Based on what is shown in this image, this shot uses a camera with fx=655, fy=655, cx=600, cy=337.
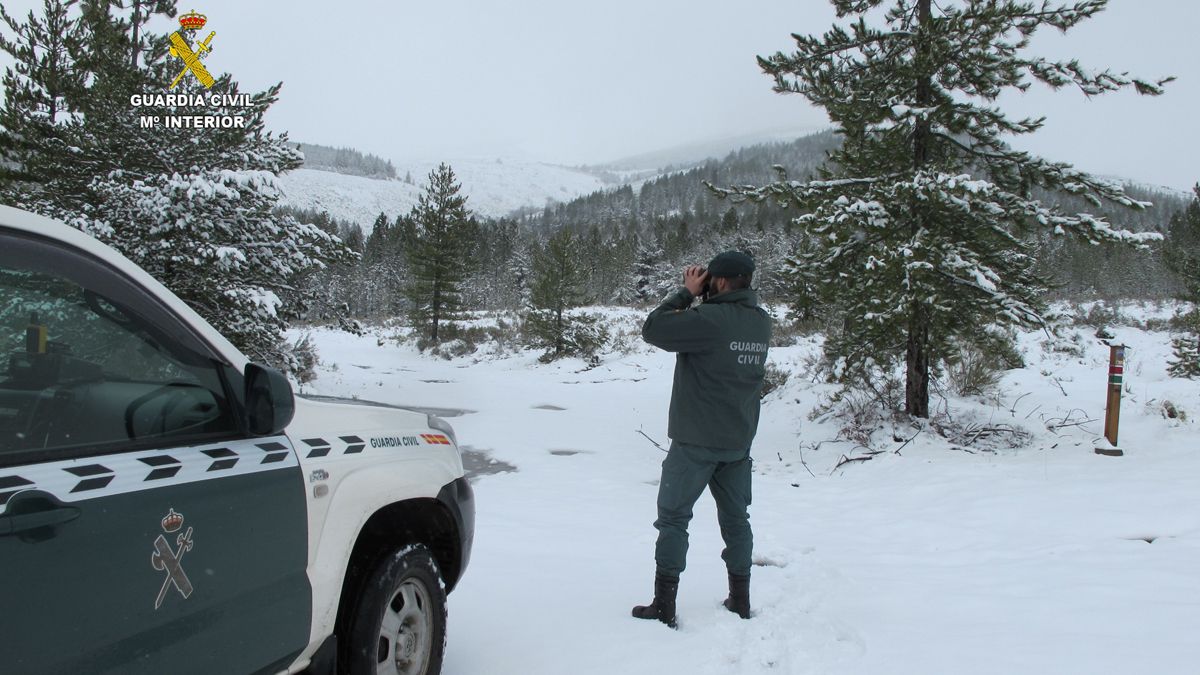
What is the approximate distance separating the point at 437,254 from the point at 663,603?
27657 mm

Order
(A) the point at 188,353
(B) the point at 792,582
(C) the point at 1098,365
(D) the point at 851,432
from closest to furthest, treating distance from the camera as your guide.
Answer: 1. (A) the point at 188,353
2. (B) the point at 792,582
3. (D) the point at 851,432
4. (C) the point at 1098,365

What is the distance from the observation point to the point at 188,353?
194cm

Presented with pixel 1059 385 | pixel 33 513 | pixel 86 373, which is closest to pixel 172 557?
pixel 33 513

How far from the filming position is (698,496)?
3.54m

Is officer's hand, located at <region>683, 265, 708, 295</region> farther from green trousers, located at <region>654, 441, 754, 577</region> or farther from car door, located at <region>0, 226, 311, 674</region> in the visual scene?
car door, located at <region>0, 226, 311, 674</region>

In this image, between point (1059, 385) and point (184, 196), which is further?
point (1059, 385)

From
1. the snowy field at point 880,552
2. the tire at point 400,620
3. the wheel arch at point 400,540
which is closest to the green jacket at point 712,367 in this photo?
the snowy field at point 880,552

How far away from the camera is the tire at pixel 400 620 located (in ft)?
7.67

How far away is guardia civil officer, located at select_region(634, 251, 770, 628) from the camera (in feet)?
11.7

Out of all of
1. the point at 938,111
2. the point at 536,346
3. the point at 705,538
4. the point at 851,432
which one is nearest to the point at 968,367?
the point at 851,432

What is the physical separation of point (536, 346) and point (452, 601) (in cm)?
2045

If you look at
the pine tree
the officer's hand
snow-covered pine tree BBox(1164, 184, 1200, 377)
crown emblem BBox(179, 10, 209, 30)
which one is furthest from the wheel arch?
the pine tree

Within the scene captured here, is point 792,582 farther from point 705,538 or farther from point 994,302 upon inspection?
point 994,302

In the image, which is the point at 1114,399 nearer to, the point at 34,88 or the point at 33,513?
the point at 33,513
